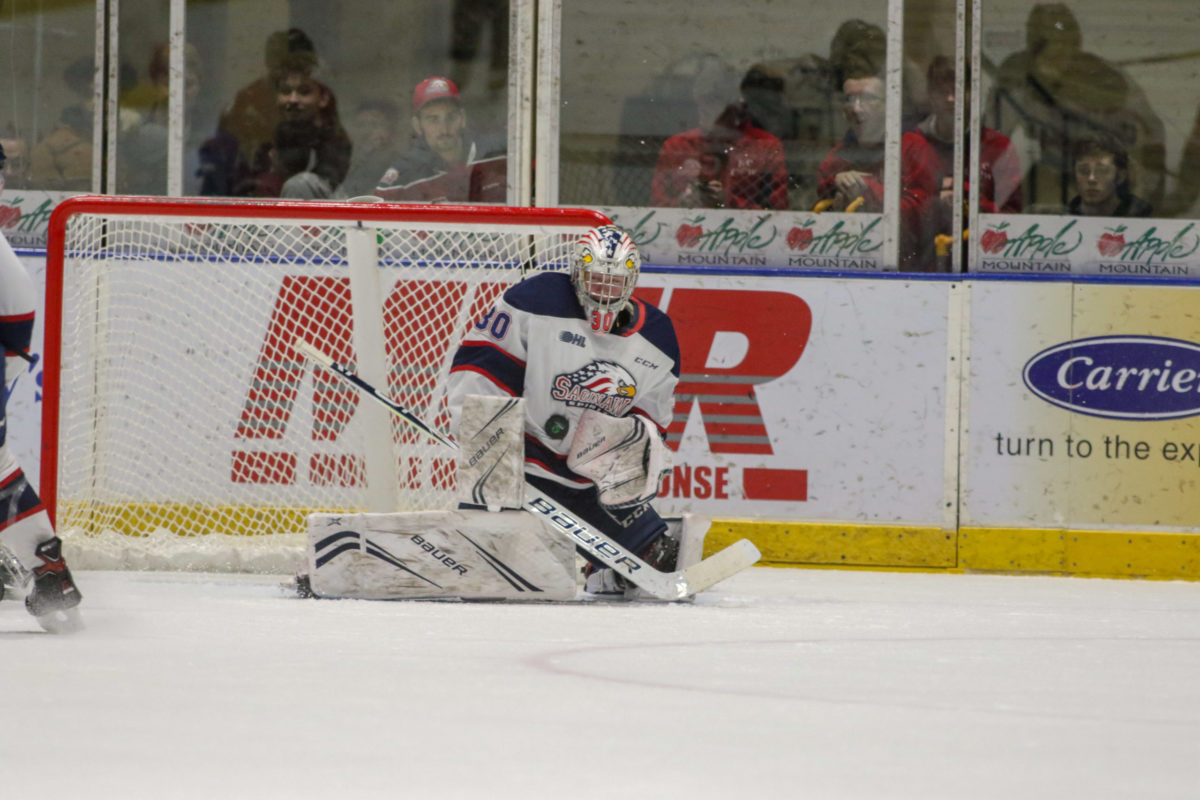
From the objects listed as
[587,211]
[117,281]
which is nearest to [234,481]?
[117,281]

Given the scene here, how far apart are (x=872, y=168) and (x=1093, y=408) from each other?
46.4 inches

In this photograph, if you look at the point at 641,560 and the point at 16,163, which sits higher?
the point at 16,163

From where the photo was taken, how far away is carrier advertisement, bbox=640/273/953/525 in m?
5.73

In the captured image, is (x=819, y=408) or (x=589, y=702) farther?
(x=819, y=408)

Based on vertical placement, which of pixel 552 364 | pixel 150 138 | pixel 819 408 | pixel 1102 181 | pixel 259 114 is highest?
pixel 259 114

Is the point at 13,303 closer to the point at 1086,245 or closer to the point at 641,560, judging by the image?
the point at 641,560

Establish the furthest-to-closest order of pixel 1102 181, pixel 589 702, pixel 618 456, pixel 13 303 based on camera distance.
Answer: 1. pixel 1102 181
2. pixel 618 456
3. pixel 13 303
4. pixel 589 702

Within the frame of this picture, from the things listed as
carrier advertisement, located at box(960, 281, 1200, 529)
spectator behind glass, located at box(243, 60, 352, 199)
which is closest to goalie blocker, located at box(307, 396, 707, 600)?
carrier advertisement, located at box(960, 281, 1200, 529)

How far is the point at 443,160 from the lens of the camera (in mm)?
6227

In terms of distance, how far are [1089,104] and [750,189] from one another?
1264 mm

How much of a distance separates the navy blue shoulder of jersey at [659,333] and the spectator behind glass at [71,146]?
2.58m

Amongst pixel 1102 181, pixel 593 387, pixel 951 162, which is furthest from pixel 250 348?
pixel 1102 181

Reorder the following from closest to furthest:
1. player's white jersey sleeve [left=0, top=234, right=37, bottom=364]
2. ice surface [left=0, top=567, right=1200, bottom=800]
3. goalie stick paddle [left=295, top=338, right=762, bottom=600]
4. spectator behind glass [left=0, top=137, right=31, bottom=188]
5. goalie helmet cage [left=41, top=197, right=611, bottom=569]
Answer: ice surface [left=0, top=567, right=1200, bottom=800], player's white jersey sleeve [left=0, top=234, right=37, bottom=364], goalie stick paddle [left=295, top=338, right=762, bottom=600], goalie helmet cage [left=41, top=197, right=611, bottom=569], spectator behind glass [left=0, top=137, right=31, bottom=188]

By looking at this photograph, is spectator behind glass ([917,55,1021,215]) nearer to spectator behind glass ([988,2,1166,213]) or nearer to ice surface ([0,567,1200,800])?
spectator behind glass ([988,2,1166,213])
